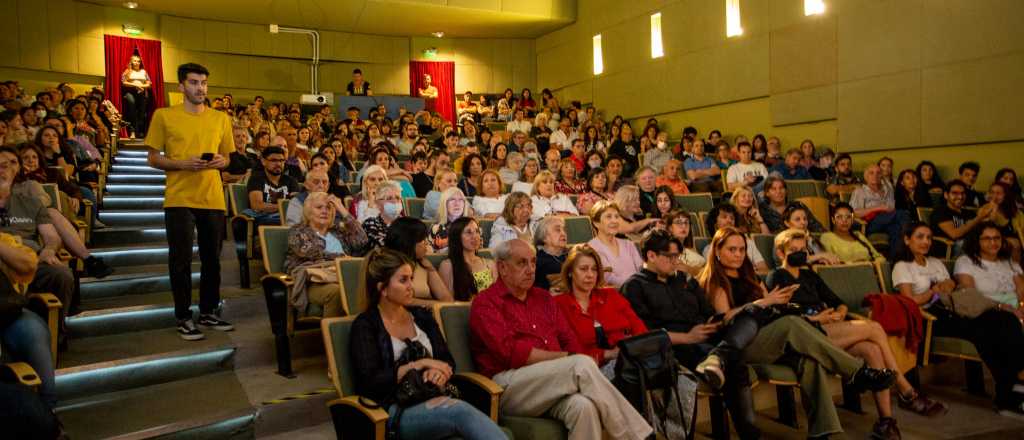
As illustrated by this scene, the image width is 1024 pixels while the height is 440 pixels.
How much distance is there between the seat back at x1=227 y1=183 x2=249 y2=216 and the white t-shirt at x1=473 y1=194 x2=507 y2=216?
1539 millimetres

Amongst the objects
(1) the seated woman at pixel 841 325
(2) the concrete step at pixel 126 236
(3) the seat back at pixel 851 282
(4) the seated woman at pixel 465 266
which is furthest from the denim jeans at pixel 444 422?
(2) the concrete step at pixel 126 236

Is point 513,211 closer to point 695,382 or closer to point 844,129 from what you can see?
point 695,382

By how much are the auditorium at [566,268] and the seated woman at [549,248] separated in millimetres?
15

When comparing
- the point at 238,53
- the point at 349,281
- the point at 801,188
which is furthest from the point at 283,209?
the point at 238,53

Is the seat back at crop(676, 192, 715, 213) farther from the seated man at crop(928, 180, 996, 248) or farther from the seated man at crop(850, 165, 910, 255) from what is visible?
the seated man at crop(928, 180, 996, 248)

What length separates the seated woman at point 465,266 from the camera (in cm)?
340

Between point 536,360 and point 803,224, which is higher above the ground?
point 803,224

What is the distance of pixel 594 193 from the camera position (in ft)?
19.1

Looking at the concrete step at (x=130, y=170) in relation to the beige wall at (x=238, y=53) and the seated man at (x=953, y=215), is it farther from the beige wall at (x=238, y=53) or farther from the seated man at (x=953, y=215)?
the seated man at (x=953, y=215)

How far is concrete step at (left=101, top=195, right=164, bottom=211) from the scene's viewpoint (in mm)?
5598

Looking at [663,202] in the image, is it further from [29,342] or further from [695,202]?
[29,342]

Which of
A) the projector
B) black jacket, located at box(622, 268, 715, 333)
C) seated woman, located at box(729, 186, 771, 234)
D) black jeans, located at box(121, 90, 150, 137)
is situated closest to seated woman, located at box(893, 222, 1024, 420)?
seated woman, located at box(729, 186, 771, 234)

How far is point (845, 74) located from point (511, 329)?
6143 mm

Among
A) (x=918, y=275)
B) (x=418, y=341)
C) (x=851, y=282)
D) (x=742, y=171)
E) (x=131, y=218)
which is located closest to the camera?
(x=418, y=341)
